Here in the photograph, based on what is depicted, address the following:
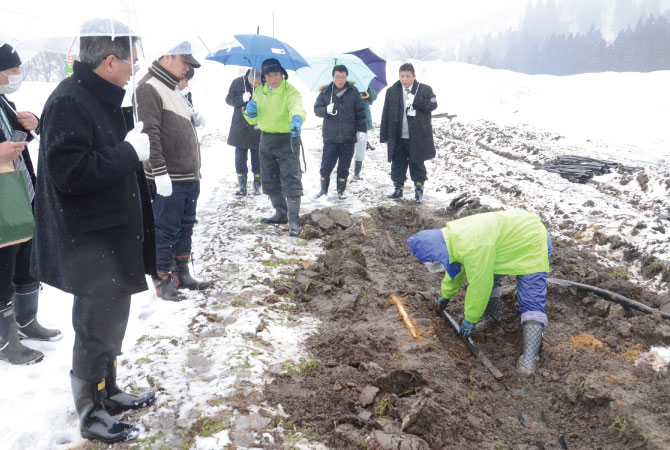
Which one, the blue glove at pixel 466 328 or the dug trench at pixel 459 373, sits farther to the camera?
the blue glove at pixel 466 328

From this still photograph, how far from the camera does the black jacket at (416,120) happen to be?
7.42 m

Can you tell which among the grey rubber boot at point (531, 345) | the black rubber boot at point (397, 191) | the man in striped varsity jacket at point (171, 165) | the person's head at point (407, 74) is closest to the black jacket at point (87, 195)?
the man in striped varsity jacket at point (171, 165)

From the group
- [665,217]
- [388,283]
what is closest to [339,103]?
[388,283]

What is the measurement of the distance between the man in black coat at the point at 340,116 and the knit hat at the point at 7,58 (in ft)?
15.9

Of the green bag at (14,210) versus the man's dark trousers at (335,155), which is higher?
the green bag at (14,210)

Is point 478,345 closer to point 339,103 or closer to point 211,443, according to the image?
point 211,443

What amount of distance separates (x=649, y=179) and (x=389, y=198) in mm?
4108

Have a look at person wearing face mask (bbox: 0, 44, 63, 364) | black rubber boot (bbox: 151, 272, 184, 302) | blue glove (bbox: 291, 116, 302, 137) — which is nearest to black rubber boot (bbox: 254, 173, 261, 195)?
blue glove (bbox: 291, 116, 302, 137)

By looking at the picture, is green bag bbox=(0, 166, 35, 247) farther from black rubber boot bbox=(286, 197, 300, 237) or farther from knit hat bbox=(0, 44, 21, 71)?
black rubber boot bbox=(286, 197, 300, 237)

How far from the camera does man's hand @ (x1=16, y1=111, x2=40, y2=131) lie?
312 centimetres

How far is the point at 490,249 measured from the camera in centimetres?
348

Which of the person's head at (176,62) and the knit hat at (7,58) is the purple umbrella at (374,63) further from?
the knit hat at (7,58)

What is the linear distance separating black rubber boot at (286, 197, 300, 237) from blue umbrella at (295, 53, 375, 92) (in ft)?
10.4

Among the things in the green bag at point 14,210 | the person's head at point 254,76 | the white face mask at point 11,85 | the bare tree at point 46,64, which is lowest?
the green bag at point 14,210
